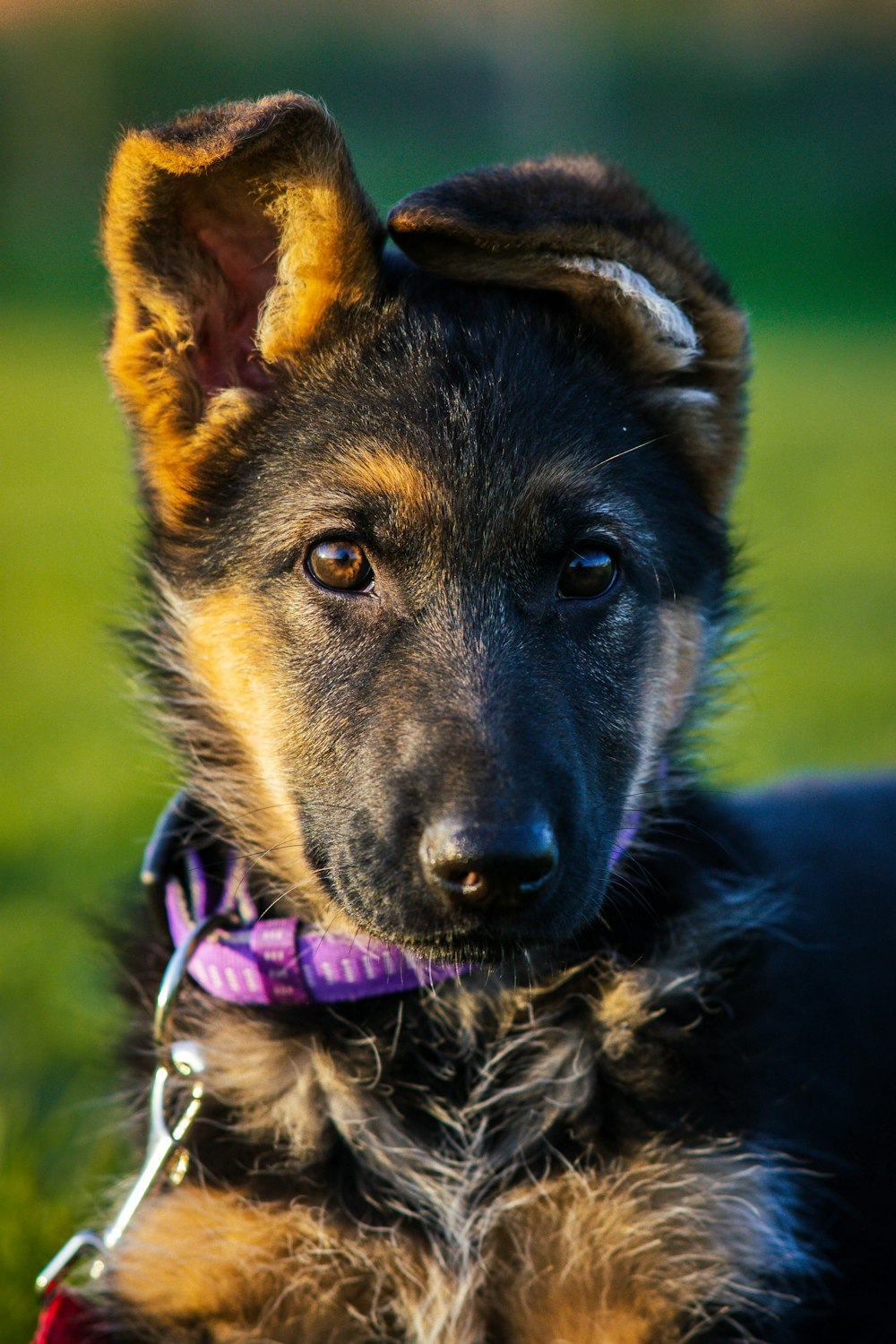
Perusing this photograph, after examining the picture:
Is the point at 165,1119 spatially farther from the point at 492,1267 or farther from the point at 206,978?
the point at 492,1267

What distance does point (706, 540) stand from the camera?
352 cm

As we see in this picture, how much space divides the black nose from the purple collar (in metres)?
0.47

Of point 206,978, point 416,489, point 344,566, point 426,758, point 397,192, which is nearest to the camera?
point 426,758

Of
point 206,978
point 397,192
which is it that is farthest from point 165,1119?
point 397,192

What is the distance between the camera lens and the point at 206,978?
129 inches

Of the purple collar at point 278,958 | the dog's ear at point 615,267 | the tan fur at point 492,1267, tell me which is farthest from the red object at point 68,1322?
the dog's ear at point 615,267

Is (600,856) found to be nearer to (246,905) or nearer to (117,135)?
(246,905)

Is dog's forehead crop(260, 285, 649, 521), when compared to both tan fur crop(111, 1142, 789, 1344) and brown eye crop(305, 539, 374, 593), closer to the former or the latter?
brown eye crop(305, 539, 374, 593)

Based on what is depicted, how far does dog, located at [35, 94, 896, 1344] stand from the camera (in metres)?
2.99

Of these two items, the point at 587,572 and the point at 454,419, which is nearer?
the point at 454,419

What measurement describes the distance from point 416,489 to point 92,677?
6.94m

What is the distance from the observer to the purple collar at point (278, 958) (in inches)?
125

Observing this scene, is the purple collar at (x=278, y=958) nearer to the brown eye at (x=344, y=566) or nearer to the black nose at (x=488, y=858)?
the black nose at (x=488, y=858)

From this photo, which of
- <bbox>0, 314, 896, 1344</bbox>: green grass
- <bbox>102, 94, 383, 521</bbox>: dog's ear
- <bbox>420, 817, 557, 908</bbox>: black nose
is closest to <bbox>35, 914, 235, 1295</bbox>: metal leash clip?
<bbox>0, 314, 896, 1344</bbox>: green grass
